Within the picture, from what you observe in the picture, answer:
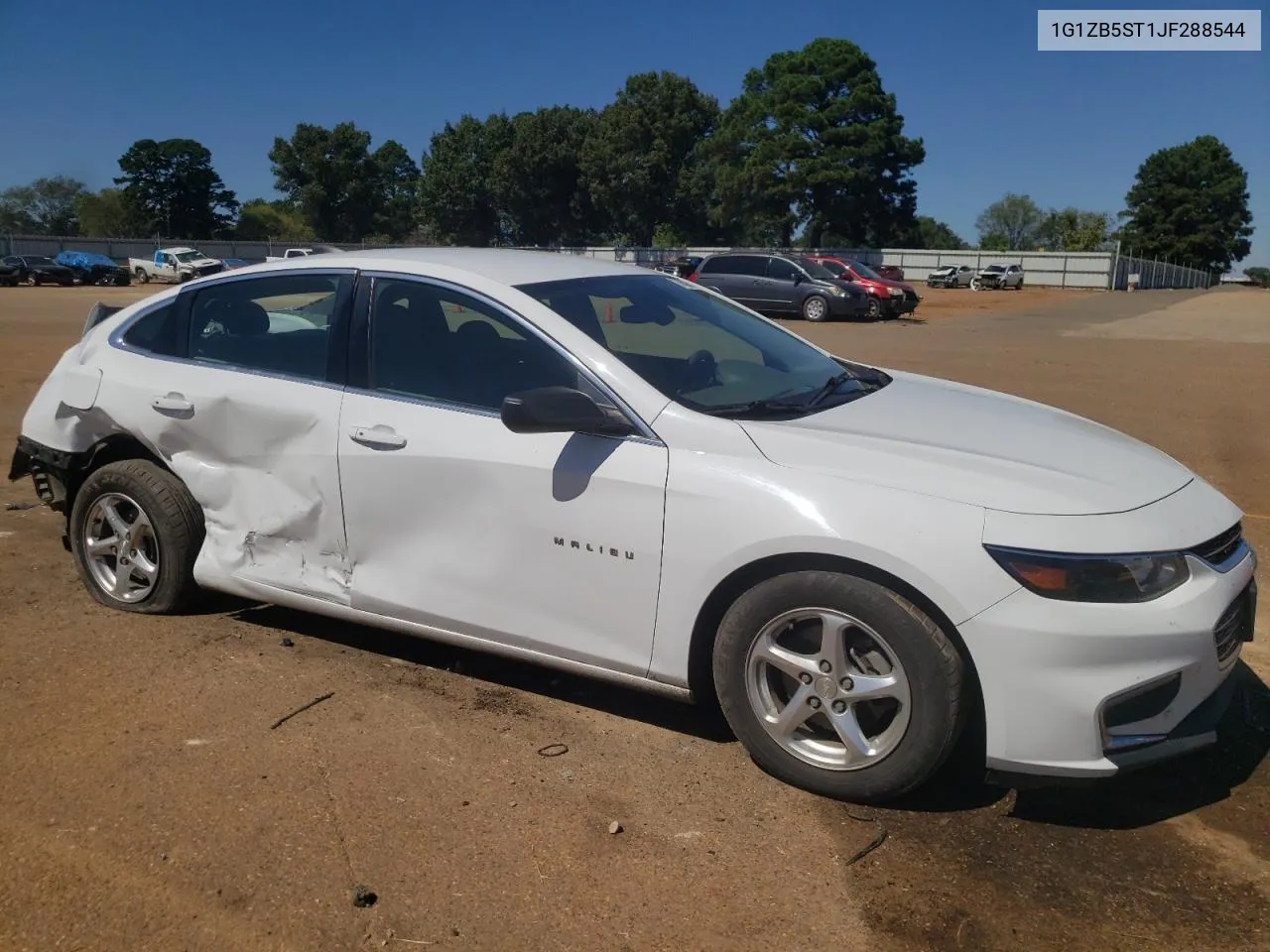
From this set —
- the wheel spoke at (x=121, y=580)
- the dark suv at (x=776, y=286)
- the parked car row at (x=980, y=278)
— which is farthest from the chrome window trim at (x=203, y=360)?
the parked car row at (x=980, y=278)

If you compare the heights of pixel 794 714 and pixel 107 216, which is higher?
pixel 107 216

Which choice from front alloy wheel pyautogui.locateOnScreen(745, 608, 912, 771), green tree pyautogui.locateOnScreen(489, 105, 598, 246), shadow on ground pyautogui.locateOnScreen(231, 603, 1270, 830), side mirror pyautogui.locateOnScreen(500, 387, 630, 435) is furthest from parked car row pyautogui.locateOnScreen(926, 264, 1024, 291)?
front alloy wheel pyautogui.locateOnScreen(745, 608, 912, 771)

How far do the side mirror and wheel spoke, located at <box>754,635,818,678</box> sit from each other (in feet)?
2.62

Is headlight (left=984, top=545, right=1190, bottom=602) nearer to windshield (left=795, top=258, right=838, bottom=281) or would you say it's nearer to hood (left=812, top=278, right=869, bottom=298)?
hood (left=812, top=278, right=869, bottom=298)

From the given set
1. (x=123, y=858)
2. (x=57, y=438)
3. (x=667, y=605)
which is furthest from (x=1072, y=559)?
(x=57, y=438)

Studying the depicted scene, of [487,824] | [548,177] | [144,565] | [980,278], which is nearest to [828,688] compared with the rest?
[487,824]

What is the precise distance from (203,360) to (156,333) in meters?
0.35

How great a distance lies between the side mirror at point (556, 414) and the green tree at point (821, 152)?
6183cm

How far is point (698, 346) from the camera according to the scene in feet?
12.9

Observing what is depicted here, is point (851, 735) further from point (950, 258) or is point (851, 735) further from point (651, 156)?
point (651, 156)

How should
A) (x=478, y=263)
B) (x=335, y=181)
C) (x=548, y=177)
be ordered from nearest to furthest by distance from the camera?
(x=478, y=263) → (x=548, y=177) → (x=335, y=181)

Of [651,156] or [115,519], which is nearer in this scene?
[115,519]

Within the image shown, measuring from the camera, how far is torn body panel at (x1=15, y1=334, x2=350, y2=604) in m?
3.82

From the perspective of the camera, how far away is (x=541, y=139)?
75.6 m
